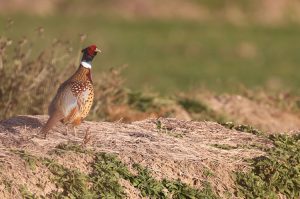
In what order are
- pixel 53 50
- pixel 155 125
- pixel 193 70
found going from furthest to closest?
1. pixel 193 70
2. pixel 53 50
3. pixel 155 125

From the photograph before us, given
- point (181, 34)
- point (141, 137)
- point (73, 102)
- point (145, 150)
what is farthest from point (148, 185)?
point (181, 34)

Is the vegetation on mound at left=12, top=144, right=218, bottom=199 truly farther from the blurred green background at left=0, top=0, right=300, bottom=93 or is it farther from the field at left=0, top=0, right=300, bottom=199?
the blurred green background at left=0, top=0, right=300, bottom=93

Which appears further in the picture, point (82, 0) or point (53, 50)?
point (82, 0)

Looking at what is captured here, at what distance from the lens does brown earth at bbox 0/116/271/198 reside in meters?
7.49

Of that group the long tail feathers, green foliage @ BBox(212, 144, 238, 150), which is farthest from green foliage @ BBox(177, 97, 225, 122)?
the long tail feathers

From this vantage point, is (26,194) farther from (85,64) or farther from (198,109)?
(198,109)

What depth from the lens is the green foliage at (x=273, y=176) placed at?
321 inches

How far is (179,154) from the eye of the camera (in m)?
8.20

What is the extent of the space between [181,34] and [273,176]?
20.2m

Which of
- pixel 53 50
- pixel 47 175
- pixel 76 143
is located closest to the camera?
pixel 47 175

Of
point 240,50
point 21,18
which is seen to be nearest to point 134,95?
point 240,50

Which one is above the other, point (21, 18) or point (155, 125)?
point (155, 125)

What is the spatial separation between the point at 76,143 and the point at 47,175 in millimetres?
580

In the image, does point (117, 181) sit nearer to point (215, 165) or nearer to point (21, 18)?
point (215, 165)
